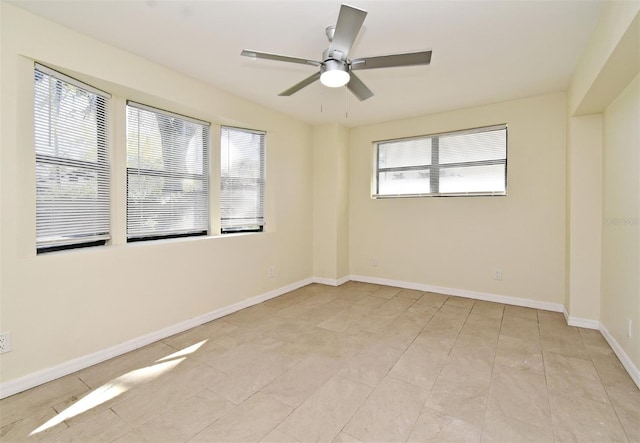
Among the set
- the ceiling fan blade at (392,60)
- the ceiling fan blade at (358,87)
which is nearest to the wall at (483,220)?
the ceiling fan blade at (358,87)

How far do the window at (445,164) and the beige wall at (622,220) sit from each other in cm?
113

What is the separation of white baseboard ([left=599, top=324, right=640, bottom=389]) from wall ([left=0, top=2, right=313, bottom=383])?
3.52 meters

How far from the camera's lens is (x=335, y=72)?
200 centimetres

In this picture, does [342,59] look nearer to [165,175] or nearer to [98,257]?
[165,175]

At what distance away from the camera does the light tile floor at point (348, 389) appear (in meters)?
1.68

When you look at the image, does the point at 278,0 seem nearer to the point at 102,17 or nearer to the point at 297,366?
the point at 102,17

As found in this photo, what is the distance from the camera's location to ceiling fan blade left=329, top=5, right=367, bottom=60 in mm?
1577

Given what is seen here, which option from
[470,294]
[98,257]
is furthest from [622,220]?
[98,257]

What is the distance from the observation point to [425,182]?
4418 millimetres

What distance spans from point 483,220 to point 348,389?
9.68 ft

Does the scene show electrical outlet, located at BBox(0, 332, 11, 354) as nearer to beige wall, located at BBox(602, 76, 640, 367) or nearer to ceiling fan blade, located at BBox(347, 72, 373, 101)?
ceiling fan blade, located at BBox(347, 72, 373, 101)

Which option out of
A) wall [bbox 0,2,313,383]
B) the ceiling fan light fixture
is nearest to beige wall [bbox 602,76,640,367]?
the ceiling fan light fixture

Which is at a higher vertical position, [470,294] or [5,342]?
[5,342]

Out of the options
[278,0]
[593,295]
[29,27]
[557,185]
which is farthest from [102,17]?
[593,295]
